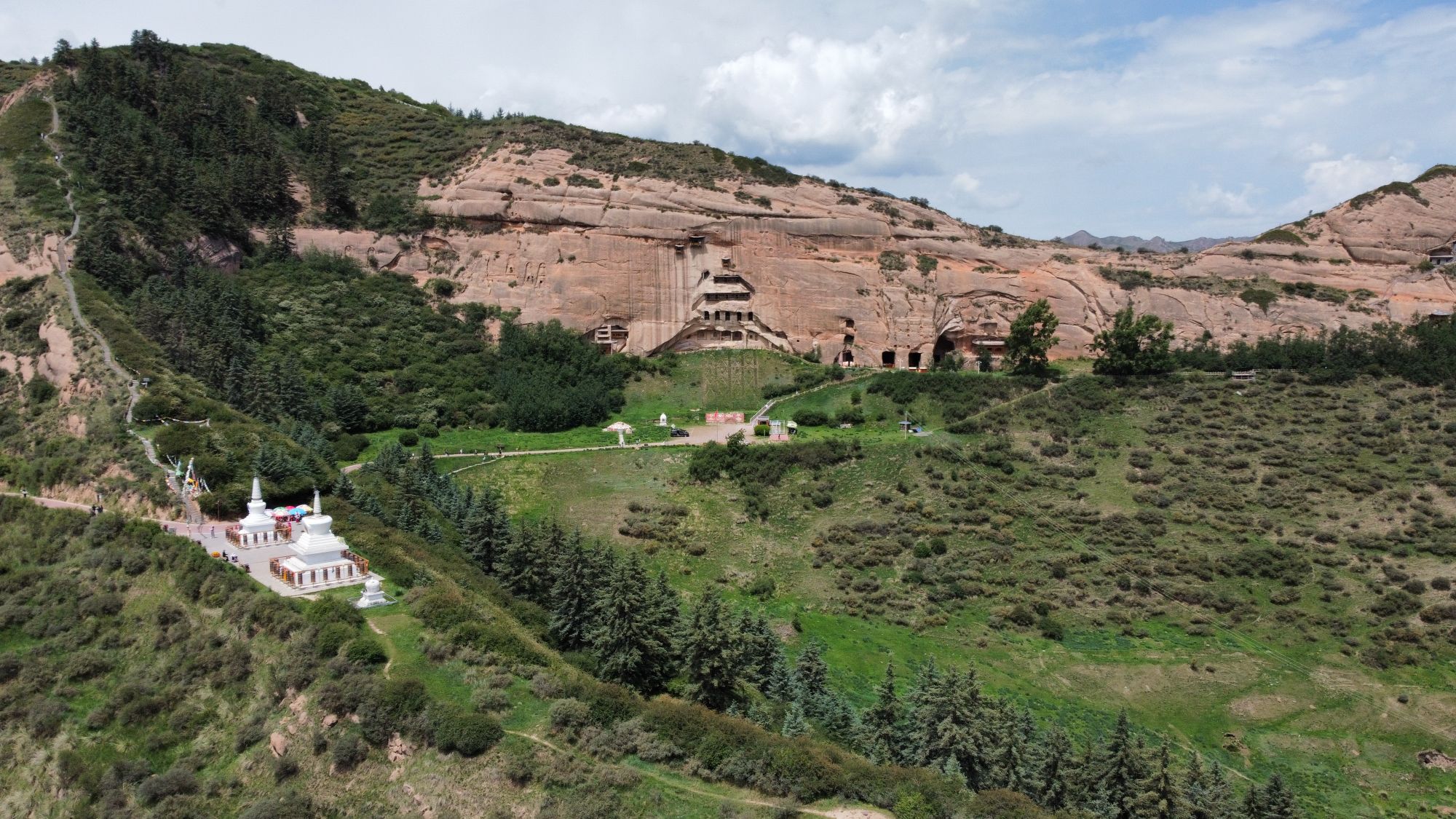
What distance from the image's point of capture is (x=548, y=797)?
→ 17.0m

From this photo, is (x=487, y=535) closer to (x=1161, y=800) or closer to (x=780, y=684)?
(x=780, y=684)

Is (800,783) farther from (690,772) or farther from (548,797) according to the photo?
(548,797)

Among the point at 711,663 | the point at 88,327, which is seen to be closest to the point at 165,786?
the point at 711,663

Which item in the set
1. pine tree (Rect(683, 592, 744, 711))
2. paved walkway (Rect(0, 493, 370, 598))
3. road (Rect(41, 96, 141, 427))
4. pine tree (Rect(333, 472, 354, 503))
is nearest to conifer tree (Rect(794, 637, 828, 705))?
pine tree (Rect(683, 592, 744, 711))

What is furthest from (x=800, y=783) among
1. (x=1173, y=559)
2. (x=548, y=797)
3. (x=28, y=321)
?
(x=28, y=321)

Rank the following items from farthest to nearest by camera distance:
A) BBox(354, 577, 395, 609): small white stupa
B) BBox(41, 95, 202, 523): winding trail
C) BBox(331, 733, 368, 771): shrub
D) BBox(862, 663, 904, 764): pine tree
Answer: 1. BBox(41, 95, 202, 523): winding trail
2. BBox(354, 577, 395, 609): small white stupa
3. BBox(862, 663, 904, 764): pine tree
4. BBox(331, 733, 368, 771): shrub

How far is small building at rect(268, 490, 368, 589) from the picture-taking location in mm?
23797

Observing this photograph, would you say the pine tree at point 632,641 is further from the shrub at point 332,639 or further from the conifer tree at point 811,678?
the shrub at point 332,639

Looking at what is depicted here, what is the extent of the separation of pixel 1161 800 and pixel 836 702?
25.8 ft

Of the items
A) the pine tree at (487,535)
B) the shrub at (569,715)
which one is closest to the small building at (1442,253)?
the pine tree at (487,535)

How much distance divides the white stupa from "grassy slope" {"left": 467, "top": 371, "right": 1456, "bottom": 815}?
1247 centimetres

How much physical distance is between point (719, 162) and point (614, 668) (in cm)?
4352

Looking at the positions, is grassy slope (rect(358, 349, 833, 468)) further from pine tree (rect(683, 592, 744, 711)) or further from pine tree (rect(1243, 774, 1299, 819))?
pine tree (rect(1243, 774, 1299, 819))

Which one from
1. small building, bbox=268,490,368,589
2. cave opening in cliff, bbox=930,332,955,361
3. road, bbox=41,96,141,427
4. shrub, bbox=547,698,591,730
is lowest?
shrub, bbox=547,698,591,730
